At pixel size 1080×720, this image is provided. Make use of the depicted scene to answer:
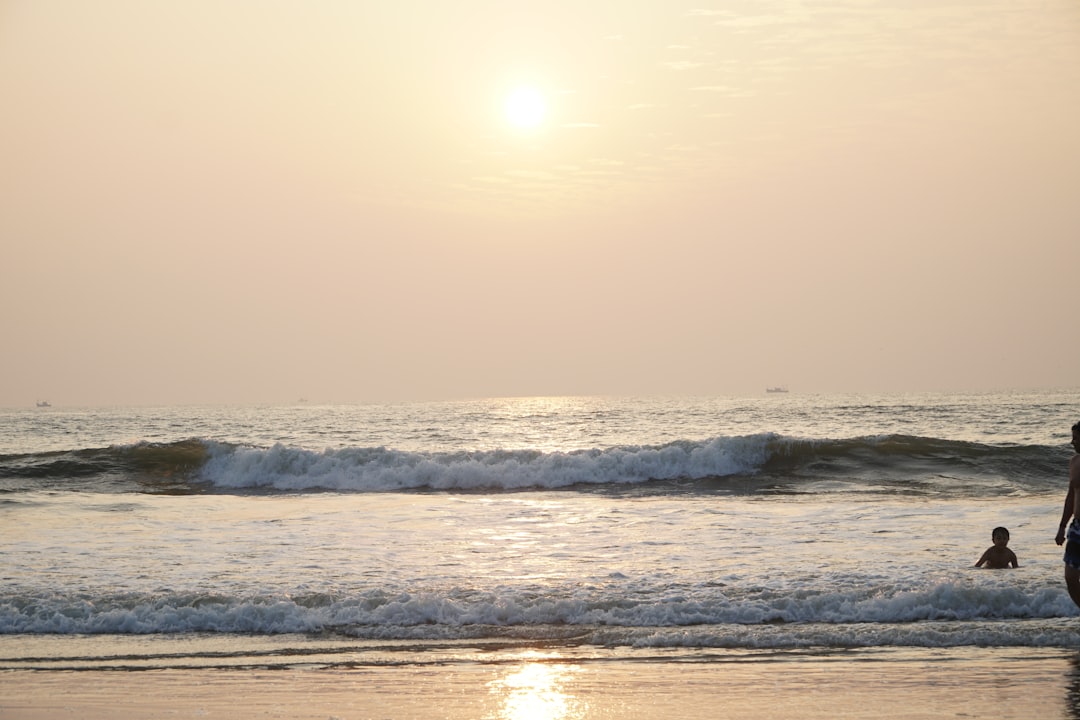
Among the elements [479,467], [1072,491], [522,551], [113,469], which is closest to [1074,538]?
[1072,491]

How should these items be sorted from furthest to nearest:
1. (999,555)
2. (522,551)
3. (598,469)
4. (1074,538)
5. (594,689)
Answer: (598,469) → (522,551) → (999,555) → (1074,538) → (594,689)

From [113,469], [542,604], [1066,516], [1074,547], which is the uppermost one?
[113,469]

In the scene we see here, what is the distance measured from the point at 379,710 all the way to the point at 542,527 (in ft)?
30.3

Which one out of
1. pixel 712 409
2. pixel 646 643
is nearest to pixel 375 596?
pixel 646 643

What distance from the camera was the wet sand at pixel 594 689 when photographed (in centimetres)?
712

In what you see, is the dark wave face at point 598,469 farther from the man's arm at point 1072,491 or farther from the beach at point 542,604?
the man's arm at point 1072,491

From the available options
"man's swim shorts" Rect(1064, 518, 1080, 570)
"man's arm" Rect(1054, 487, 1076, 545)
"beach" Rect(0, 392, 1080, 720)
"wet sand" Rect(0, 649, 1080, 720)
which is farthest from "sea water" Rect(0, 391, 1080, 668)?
"man's arm" Rect(1054, 487, 1076, 545)

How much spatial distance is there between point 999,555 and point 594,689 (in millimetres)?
6342

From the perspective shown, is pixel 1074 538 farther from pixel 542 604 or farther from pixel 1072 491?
pixel 542 604

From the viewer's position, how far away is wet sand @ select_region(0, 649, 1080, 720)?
7.12m

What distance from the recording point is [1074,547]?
868 centimetres

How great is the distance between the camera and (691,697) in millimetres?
7449

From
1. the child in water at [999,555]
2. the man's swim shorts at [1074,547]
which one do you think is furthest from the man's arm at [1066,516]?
the child in water at [999,555]

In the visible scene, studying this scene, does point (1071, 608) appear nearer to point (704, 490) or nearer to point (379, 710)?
point (379, 710)
